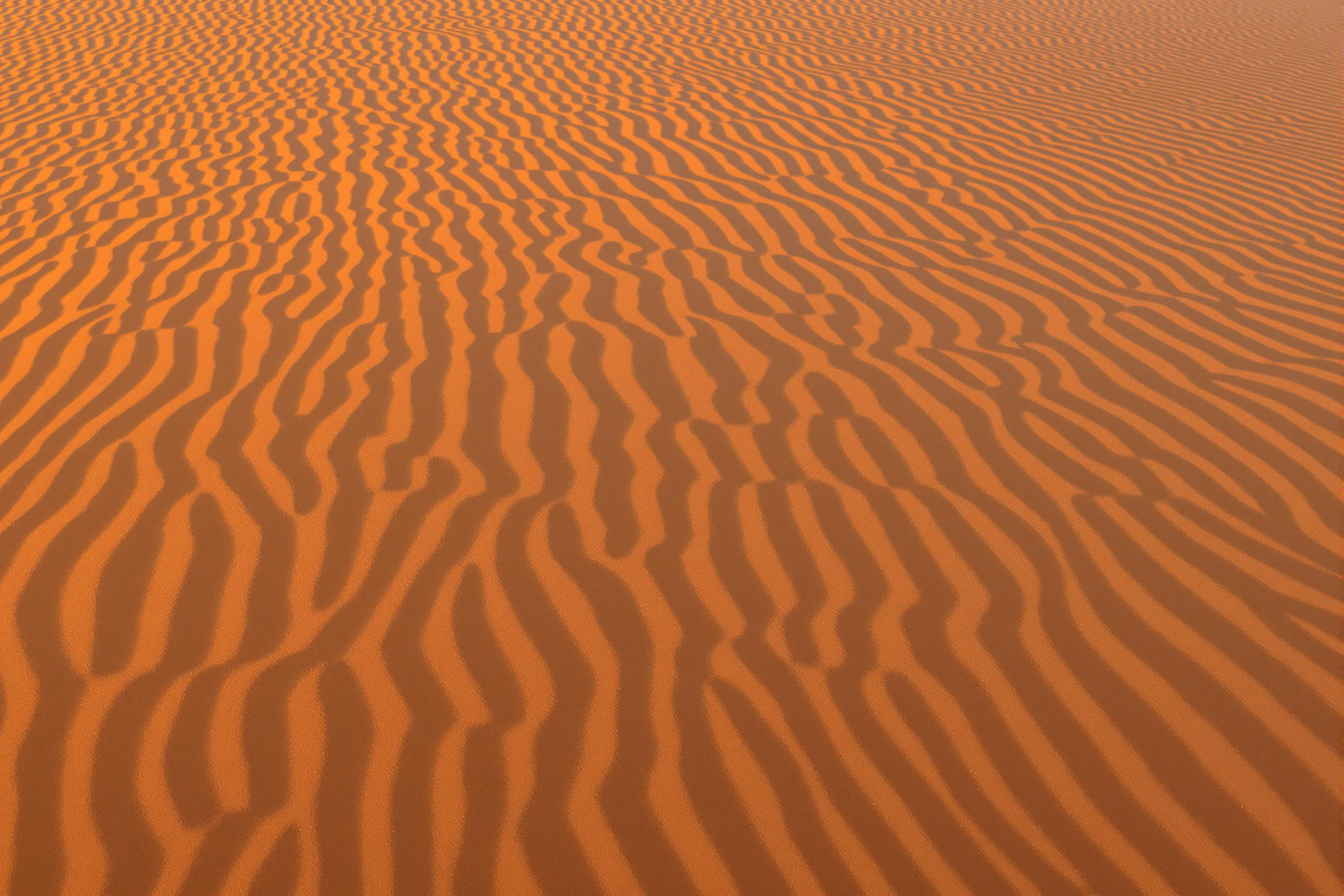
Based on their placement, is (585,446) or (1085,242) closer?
(585,446)

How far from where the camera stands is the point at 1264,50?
11008 millimetres

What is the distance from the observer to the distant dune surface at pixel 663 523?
94.8 inches

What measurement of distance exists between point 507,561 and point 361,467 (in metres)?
0.71

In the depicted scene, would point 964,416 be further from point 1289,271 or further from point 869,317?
point 1289,271

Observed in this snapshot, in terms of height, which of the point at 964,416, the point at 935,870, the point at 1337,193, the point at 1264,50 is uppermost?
the point at 935,870

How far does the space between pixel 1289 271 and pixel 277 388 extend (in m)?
4.64

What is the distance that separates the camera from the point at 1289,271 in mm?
5398

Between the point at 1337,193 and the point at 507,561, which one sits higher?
the point at 507,561

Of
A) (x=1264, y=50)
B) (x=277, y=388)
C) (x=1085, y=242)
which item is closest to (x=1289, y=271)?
(x=1085, y=242)

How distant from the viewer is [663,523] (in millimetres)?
3338

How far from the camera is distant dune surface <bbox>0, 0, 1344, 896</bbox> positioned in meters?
2.41

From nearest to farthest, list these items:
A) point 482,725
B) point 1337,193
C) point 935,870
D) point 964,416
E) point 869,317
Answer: point 935,870
point 482,725
point 964,416
point 869,317
point 1337,193

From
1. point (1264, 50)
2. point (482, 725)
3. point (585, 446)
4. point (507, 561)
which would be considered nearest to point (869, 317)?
point (585, 446)

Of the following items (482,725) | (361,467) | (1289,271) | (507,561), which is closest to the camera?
(482,725)
